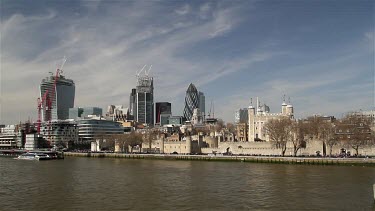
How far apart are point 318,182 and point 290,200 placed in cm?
1263

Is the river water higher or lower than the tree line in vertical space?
lower

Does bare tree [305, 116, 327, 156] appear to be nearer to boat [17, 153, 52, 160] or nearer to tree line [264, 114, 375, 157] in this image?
tree line [264, 114, 375, 157]

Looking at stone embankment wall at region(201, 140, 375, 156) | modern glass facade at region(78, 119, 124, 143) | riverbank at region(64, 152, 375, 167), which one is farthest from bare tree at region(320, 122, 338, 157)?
modern glass facade at region(78, 119, 124, 143)

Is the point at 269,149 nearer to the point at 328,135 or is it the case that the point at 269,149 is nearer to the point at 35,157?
the point at 328,135

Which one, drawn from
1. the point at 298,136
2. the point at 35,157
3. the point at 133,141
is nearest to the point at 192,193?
the point at 298,136

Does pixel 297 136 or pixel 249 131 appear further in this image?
pixel 249 131

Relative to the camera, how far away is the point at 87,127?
7047 inches

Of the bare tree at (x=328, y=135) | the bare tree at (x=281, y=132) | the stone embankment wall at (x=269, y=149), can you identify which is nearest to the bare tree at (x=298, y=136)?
the bare tree at (x=281, y=132)

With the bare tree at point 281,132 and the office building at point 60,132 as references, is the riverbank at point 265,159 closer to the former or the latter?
the bare tree at point 281,132

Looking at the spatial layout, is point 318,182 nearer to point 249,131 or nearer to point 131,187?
point 131,187

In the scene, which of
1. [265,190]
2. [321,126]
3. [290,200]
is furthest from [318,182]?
[321,126]

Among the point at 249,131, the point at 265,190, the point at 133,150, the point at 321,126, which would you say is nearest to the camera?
the point at 265,190

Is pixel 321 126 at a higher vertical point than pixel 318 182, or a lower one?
higher

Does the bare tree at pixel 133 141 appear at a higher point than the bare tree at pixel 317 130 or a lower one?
lower
